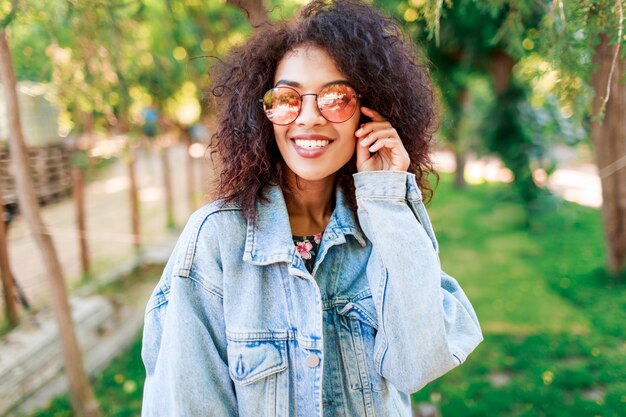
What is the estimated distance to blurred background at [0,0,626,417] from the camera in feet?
7.90

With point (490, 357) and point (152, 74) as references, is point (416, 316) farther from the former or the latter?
point (152, 74)

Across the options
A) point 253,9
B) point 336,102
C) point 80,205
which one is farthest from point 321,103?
point 80,205

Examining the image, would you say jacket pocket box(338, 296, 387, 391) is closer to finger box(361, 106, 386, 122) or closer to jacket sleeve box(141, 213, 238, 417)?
jacket sleeve box(141, 213, 238, 417)

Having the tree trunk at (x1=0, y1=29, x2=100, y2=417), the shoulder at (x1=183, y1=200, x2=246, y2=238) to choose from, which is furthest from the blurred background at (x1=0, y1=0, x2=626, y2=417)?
the shoulder at (x1=183, y1=200, x2=246, y2=238)

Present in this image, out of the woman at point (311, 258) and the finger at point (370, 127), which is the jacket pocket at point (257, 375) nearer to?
the woman at point (311, 258)

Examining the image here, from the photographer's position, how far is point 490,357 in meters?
4.00

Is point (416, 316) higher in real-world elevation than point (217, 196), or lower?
lower

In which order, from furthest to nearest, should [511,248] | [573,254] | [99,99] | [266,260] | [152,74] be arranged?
1. [511,248]
2. [573,254]
3. [152,74]
4. [99,99]
5. [266,260]

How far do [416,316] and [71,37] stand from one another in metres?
2.80

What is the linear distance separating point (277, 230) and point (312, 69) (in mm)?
463

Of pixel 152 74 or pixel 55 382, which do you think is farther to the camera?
pixel 152 74

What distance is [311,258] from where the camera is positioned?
153cm

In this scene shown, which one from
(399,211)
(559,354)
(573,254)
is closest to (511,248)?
(573,254)

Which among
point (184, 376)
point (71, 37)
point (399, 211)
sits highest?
point (71, 37)
